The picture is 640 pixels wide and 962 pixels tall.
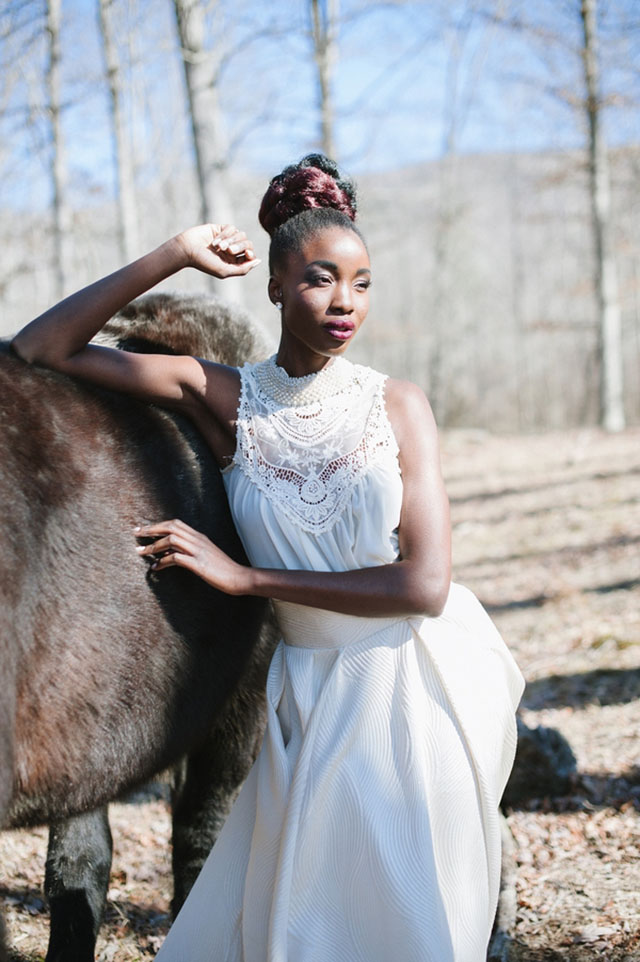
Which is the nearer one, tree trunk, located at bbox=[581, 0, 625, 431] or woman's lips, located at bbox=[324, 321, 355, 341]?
woman's lips, located at bbox=[324, 321, 355, 341]

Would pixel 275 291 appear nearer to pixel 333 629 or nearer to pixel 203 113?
Result: pixel 333 629

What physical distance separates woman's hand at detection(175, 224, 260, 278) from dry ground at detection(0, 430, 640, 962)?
206 cm

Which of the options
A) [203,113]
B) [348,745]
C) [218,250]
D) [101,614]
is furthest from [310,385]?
[203,113]

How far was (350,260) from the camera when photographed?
200 centimetres

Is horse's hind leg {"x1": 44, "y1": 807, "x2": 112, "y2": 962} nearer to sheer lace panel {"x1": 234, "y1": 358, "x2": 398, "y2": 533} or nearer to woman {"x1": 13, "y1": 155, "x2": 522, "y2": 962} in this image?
woman {"x1": 13, "y1": 155, "x2": 522, "y2": 962}

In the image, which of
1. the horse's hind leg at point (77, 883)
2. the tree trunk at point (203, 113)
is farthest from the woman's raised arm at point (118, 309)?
the tree trunk at point (203, 113)

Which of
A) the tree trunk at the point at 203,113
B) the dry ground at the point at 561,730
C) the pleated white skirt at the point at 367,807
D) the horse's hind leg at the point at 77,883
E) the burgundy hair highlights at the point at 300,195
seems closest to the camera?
the pleated white skirt at the point at 367,807

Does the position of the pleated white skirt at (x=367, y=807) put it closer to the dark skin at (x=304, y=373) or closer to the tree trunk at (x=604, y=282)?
the dark skin at (x=304, y=373)

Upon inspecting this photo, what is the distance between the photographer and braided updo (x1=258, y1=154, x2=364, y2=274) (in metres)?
2.04

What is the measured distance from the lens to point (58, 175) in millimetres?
14727

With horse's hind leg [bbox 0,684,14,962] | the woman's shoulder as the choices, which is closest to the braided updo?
the woman's shoulder

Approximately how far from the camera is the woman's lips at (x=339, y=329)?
78.2 inches

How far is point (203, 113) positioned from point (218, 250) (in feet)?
19.1

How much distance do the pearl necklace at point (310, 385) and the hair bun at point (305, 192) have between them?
0.36 metres
